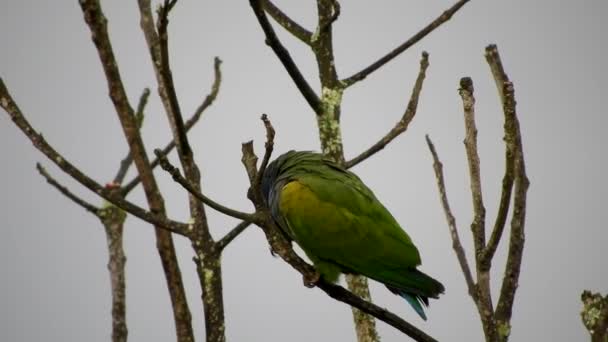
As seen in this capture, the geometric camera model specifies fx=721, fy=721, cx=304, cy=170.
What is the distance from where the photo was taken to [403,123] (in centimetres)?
333

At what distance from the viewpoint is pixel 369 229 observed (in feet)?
11.9

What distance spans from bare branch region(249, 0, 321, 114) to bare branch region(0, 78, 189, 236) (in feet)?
2.56

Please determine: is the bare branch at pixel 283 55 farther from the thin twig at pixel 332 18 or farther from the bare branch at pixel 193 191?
the bare branch at pixel 193 191

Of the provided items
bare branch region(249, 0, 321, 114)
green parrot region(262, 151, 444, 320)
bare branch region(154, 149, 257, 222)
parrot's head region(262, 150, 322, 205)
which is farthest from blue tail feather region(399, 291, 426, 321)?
bare branch region(154, 149, 257, 222)

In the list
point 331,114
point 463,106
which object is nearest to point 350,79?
point 331,114

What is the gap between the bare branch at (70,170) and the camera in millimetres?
2410

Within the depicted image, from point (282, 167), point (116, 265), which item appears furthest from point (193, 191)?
point (282, 167)

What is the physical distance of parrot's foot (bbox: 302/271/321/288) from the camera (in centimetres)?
310

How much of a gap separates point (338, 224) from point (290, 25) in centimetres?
101

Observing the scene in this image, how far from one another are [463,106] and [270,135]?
726 mm

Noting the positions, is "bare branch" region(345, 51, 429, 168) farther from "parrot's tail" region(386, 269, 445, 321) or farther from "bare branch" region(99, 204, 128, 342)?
"bare branch" region(99, 204, 128, 342)

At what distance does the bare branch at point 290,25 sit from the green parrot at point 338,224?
59 cm

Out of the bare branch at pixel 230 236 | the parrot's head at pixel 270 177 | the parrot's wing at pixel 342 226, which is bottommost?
the bare branch at pixel 230 236

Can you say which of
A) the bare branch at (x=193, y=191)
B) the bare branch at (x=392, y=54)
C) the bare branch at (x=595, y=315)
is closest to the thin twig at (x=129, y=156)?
the bare branch at (x=392, y=54)
